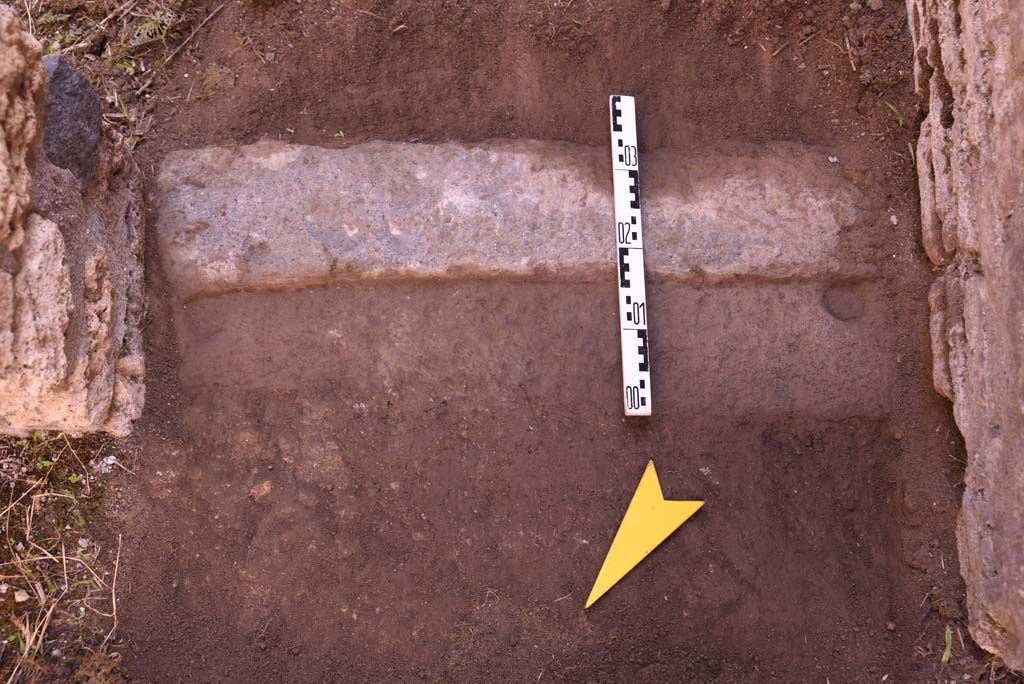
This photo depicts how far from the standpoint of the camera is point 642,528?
2.73 meters

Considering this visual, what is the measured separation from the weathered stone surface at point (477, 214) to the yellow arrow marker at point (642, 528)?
750mm

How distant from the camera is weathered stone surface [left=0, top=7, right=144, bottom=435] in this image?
80.7 inches

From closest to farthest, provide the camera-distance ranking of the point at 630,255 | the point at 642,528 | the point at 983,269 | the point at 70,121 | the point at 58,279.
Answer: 1. the point at 58,279
2. the point at 70,121
3. the point at 983,269
4. the point at 642,528
5. the point at 630,255

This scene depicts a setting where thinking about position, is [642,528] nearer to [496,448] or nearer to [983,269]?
[496,448]

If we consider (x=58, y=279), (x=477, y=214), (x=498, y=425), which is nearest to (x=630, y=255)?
(x=477, y=214)

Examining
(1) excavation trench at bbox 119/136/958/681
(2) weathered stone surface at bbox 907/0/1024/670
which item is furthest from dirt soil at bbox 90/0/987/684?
(2) weathered stone surface at bbox 907/0/1024/670

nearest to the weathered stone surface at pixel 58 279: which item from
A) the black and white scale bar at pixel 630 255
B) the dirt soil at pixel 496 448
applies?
the dirt soil at pixel 496 448

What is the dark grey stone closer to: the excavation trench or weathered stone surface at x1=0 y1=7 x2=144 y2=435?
weathered stone surface at x1=0 y1=7 x2=144 y2=435

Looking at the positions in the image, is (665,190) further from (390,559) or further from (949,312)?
(390,559)

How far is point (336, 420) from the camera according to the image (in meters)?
2.71

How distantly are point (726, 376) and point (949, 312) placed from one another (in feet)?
2.49

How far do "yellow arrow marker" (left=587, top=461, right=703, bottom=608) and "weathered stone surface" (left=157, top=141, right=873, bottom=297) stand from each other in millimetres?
750

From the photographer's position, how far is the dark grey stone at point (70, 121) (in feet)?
7.49

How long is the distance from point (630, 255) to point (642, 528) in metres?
0.91
